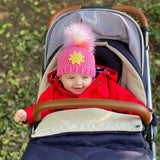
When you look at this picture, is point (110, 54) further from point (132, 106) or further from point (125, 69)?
point (132, 106)

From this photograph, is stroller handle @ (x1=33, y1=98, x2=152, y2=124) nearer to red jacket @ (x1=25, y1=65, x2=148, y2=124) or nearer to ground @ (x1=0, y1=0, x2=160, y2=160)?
red jacket @ (x1=25, y1=65, x2=148, y2=124)

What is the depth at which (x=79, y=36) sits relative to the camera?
6.53 ft

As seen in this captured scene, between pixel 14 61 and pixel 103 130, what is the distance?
6.46 feet

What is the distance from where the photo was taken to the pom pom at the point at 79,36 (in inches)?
77.9

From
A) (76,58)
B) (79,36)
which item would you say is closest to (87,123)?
(76,58)

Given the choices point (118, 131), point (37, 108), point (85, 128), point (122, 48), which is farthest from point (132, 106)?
point (122, 48)

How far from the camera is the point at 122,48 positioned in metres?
2.07

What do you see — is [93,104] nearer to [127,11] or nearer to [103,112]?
[103,112]

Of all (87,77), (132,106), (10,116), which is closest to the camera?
(132,106)

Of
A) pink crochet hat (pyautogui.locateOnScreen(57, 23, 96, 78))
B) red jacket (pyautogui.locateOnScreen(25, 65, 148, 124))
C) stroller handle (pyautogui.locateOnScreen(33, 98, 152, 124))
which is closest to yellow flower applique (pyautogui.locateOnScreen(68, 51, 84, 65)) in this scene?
pink crochet hat (pyautogui.locateOnScreen(57, 23, 96, 78))

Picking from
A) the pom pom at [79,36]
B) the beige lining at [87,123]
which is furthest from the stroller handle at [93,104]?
the pom pom at [79,36]

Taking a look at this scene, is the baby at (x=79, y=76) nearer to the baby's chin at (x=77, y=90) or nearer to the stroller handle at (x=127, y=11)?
the baby's chin at (x=77, y=90)

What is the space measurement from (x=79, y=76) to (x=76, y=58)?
0.15 metres

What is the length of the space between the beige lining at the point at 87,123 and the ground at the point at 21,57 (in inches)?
42.1
